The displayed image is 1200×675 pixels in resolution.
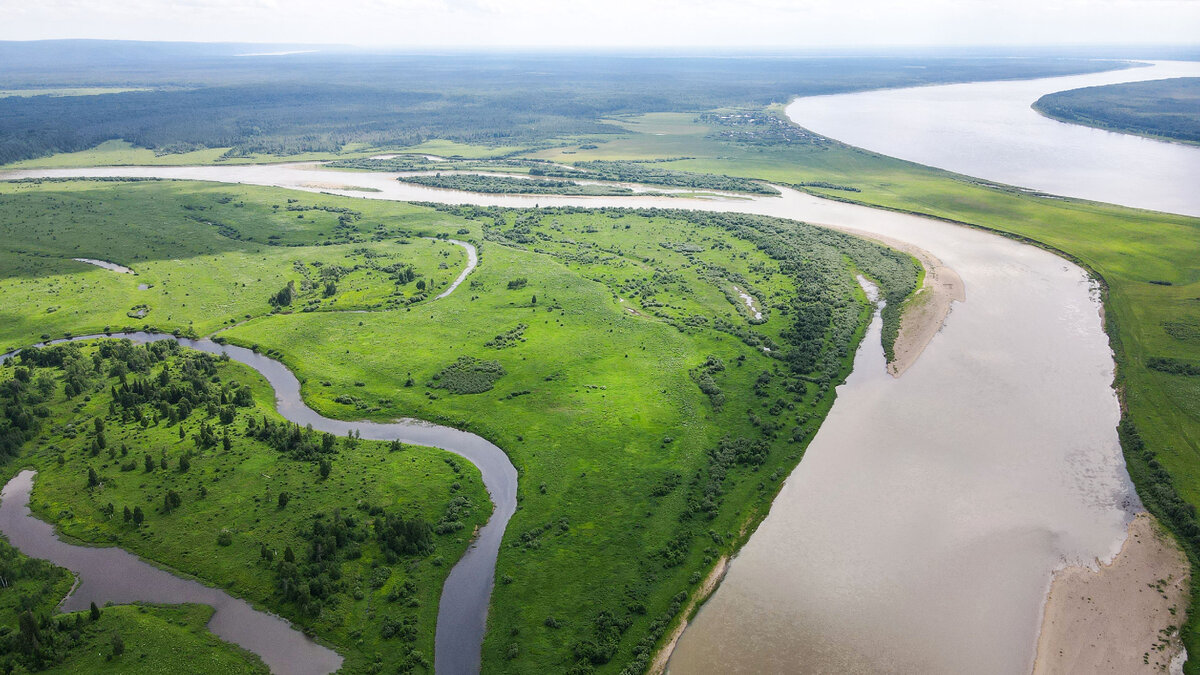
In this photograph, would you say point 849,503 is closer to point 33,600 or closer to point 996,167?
point 33,600

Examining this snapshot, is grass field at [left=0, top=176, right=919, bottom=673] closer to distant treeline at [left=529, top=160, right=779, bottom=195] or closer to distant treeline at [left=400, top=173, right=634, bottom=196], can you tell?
distant treeline at [left=400, top=173, right=634, bottom=196]

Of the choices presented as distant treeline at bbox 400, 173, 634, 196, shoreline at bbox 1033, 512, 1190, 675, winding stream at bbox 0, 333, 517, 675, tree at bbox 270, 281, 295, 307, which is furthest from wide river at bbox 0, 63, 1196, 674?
distant treeline at bbox 400, 173, 634, 196

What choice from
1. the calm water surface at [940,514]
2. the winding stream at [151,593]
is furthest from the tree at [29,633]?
the calm water surface at [940,514]

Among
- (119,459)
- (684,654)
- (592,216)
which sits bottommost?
(684,654)

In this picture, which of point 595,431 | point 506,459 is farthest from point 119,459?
point 595,431

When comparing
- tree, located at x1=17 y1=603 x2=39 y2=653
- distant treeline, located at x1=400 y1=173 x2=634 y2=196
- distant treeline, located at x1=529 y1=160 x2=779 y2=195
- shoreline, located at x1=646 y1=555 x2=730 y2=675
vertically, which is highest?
distant treeline, located at x1=529 y1=160 x2=779 y2=195

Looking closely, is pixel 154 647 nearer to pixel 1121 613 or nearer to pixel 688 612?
pixel 688 612

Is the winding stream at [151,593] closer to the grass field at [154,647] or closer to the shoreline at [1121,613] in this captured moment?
the grass field at [154,647]
